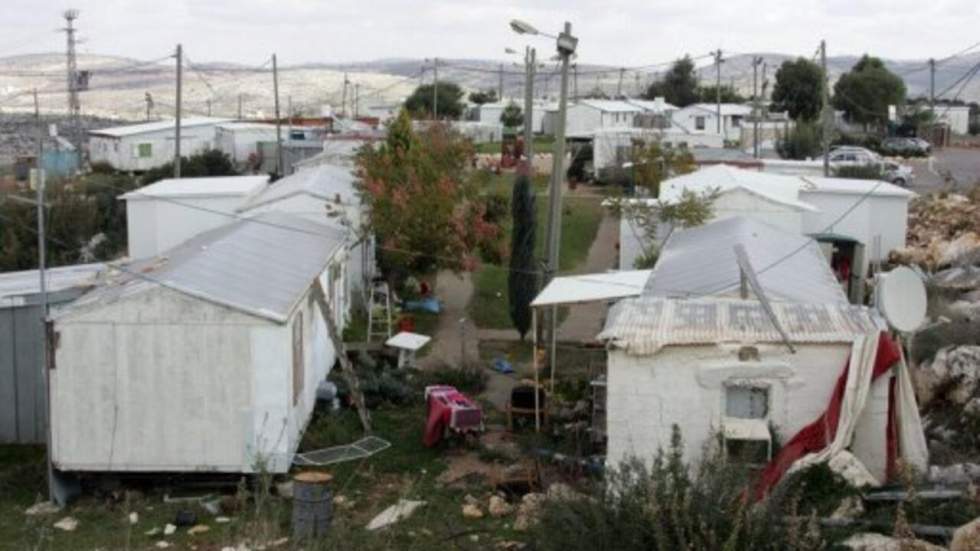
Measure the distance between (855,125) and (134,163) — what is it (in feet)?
119

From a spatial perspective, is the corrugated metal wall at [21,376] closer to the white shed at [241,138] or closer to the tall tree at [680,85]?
the white shed at [241,138]

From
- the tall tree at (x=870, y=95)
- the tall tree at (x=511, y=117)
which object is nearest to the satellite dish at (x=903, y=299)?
the tall tree at (x=870, y=95)

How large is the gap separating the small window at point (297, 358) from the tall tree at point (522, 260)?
20.6 feet

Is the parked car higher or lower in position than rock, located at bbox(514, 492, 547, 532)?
higher

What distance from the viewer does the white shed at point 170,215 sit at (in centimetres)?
2322

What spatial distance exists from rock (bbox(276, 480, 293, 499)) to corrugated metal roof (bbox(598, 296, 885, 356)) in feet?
11.7

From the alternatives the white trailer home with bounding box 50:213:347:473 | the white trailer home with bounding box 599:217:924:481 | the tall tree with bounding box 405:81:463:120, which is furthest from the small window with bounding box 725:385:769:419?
the tall tree with bounding box 405:81:463:120

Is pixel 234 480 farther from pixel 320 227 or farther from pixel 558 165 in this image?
pixel 320 227

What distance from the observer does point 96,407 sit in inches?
531

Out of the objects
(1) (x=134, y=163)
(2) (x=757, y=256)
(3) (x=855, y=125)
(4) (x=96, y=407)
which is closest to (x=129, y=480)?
(4) (x=96, y=407)

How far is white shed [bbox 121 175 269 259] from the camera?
76.2ft

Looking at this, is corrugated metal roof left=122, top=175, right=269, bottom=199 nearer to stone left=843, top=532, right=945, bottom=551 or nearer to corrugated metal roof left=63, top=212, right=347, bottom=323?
corrugated metal roof left=63, top=212, right=347, bottom=323

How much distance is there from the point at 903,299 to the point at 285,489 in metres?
6.61

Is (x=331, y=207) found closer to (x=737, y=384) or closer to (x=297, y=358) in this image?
(x=297, y=358)
